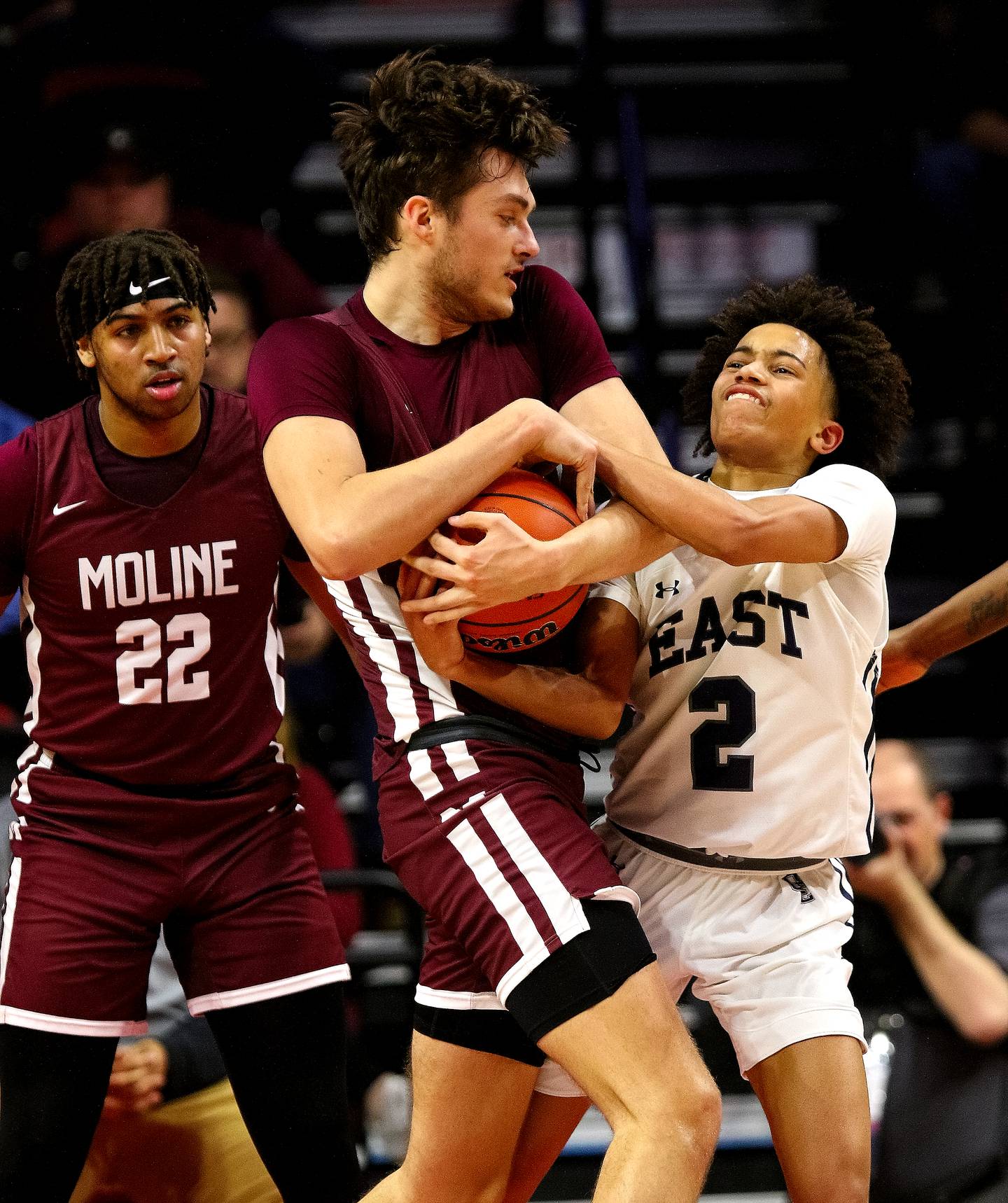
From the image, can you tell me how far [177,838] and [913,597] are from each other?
394cm

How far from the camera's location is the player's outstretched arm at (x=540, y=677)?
2822 millimetres

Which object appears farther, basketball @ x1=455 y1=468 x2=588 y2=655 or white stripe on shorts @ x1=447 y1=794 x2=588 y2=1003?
basketball @ x1=455 y1=468 x2=588 y2=655

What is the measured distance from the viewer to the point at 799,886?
122 inches

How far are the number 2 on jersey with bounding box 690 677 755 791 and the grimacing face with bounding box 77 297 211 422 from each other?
1.22 meters

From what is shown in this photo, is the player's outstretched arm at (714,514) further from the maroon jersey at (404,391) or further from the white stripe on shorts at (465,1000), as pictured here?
the white stripe on shorts at (465,1000)

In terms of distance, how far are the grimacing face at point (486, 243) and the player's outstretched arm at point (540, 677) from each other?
1.77 ft

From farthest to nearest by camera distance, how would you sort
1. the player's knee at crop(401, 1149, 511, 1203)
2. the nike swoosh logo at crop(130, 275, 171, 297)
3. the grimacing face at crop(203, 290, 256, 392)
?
the grimacing face at crop(203, 290, 256, 392)
the nike swoosh logo at crop(130, 275, 171, 297)
the player's knee at crop(401, 1149, 511, 1203)

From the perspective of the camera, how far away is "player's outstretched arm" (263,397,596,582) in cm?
268

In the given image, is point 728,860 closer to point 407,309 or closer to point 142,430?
point 407,309

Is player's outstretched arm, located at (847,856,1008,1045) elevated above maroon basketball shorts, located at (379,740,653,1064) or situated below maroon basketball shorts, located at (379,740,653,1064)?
below

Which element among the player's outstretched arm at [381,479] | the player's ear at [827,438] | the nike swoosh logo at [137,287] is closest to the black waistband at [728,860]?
the player's outstretched arm at [381,479]

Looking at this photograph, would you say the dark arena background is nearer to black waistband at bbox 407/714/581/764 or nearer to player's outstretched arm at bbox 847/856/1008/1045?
player's outstretched arm at bbox 847/856/1008/1045

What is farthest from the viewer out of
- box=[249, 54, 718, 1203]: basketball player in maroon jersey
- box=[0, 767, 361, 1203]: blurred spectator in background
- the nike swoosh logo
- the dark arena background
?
the dark arena background

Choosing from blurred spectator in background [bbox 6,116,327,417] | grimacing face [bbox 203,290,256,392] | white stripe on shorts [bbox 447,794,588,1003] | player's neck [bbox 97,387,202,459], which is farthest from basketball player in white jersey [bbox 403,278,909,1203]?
blurred spectator in background [bbox 6,116,327,417]
